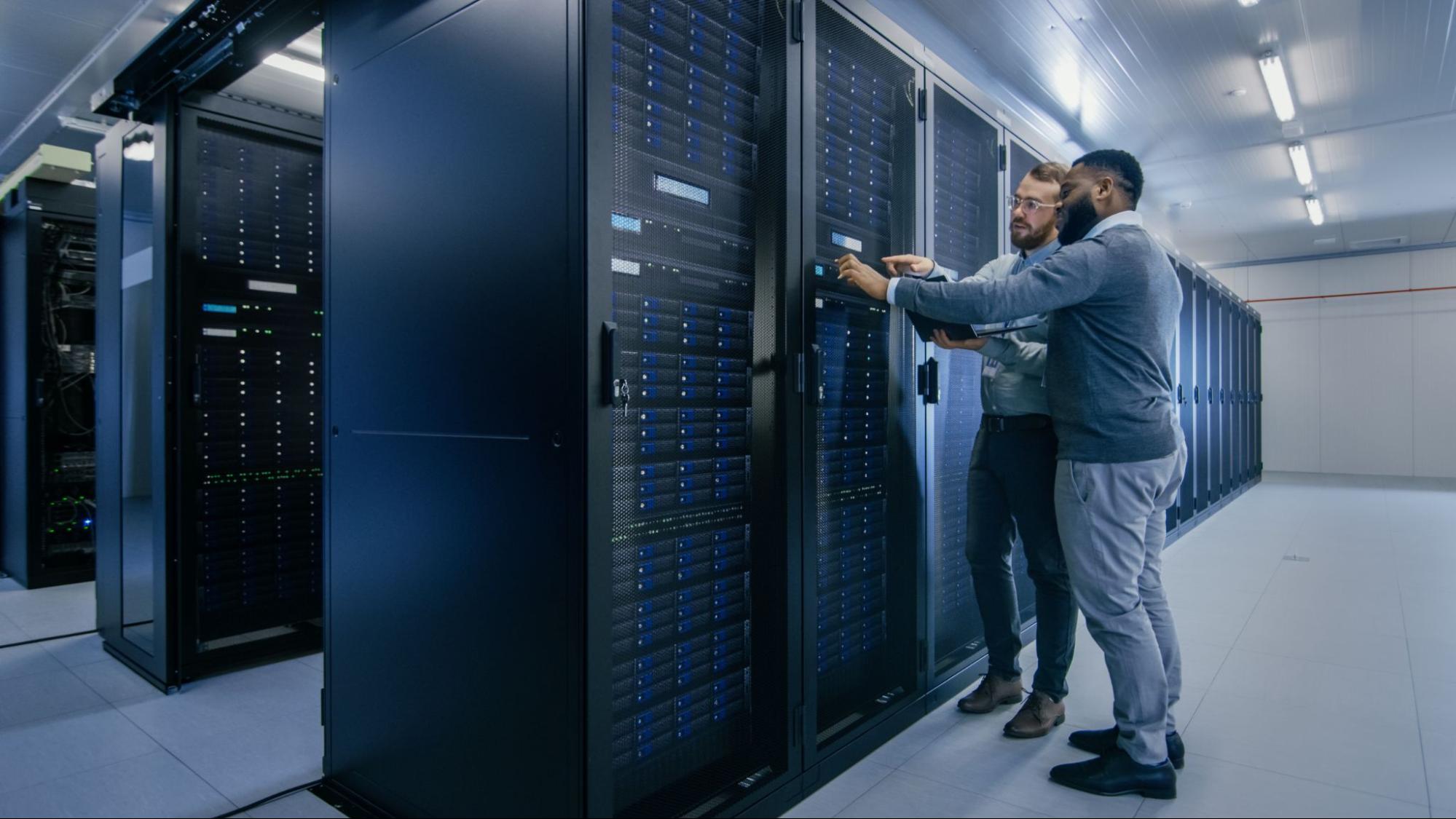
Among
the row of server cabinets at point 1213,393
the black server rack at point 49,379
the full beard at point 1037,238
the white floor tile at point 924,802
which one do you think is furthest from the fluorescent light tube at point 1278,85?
the black server rack at point 49,379

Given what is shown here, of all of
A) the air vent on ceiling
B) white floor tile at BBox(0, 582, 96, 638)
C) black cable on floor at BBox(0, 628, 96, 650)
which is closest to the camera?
black cable on floor at BBox(0, 628, 96, 650)

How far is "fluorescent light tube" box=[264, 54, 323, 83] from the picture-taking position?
13.0 feet

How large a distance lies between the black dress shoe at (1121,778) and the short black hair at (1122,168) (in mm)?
1297

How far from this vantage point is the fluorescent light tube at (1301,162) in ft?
19.9

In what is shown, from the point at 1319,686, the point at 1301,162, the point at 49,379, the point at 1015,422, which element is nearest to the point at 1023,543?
the point at 1015,422

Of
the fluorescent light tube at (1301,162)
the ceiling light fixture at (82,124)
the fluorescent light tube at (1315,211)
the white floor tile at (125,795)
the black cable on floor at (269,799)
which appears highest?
the fluorescent light tube at (1315,211)

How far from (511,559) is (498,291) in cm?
49

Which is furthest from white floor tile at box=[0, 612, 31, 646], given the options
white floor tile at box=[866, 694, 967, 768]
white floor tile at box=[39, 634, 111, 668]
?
white floor tile at box=[866, 694, 967, 768]

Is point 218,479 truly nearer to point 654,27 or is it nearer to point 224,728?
point 224,728

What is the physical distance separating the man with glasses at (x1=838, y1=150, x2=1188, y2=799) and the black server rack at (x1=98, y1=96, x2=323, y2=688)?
7.02 ft

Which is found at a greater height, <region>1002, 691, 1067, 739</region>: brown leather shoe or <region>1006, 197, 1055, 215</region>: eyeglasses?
<region>1006, 197, 1055, 215</region>: eyeglasses

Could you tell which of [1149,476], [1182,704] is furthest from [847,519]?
[1182,704]

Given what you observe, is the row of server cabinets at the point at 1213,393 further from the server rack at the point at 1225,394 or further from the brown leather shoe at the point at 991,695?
the brown leather shoe at the point at 991,695

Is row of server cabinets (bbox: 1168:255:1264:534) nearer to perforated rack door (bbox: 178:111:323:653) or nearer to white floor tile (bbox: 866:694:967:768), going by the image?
white floor tile (bbox: 866:694:967:768)
